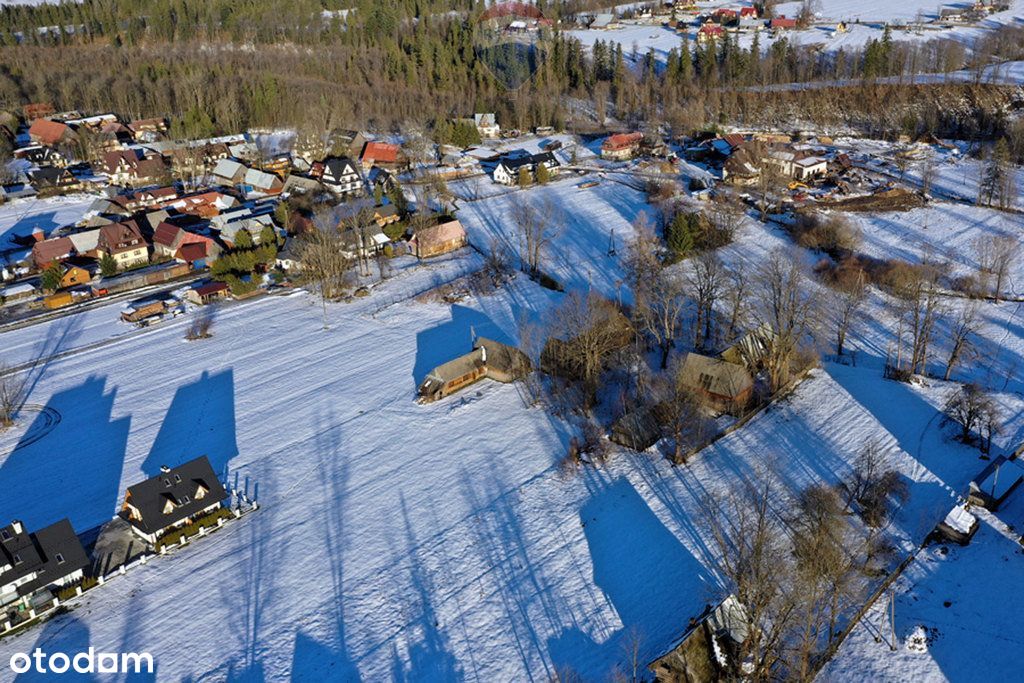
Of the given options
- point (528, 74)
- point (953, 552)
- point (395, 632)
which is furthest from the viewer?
point (528, 74)

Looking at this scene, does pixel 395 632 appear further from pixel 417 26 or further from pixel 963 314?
pixel 417 26

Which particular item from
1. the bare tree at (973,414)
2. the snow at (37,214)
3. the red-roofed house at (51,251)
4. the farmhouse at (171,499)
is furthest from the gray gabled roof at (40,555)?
the snow at (37,214)

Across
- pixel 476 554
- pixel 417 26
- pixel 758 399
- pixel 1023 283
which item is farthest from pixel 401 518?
pixel 417 26

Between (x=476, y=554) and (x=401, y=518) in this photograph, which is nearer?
(x=476, y=554)

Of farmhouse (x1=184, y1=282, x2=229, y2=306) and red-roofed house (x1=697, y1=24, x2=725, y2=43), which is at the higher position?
→ red-roofed house (x1=697, y1=24, x2=725, y2=43)

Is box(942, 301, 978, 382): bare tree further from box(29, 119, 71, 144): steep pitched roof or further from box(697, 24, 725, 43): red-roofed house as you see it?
box(29, 119, 71, 144): steep pitched roof

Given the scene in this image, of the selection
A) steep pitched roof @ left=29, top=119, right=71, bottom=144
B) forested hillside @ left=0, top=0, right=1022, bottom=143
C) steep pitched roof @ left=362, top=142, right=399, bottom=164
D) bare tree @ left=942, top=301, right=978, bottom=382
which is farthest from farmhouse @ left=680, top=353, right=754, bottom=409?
steep pitched roof @ left=29, top=119, right=71, bottom=144

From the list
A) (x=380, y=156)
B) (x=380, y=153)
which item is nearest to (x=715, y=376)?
(x=380, y=156)

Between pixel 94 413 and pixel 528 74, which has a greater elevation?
pixel 528 74
